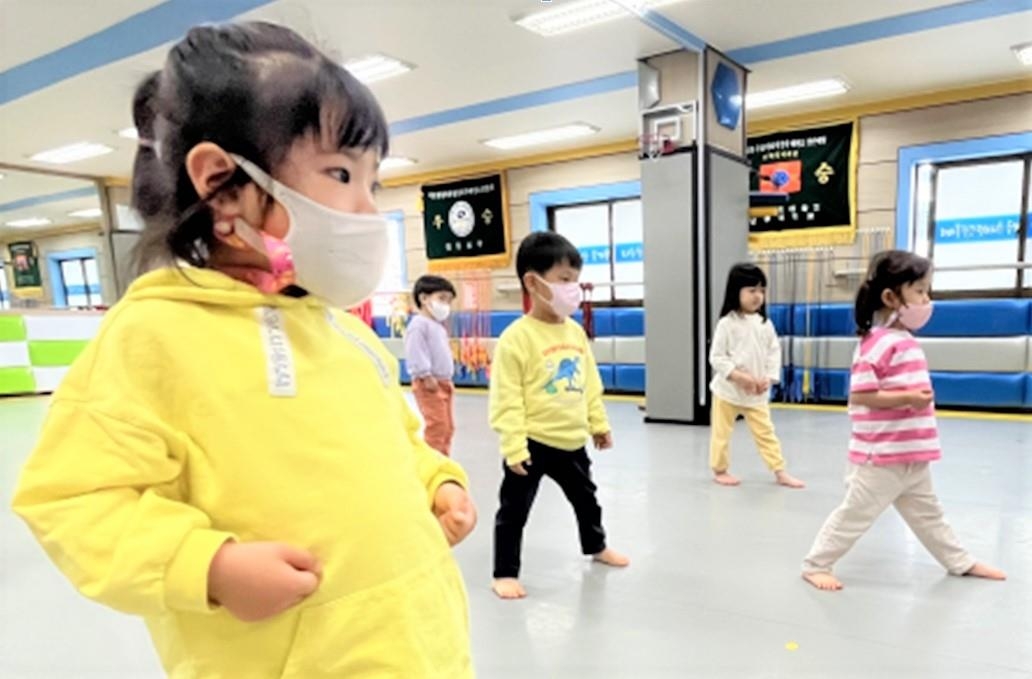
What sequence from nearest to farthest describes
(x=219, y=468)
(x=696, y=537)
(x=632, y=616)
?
(x=219, y=468) → (x=632, y=616) → (x=696, y=537)

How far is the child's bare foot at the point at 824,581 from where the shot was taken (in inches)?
79.6

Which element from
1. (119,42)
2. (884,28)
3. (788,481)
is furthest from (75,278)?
Answer: (884,28)

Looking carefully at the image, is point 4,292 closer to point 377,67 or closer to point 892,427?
point 377,67

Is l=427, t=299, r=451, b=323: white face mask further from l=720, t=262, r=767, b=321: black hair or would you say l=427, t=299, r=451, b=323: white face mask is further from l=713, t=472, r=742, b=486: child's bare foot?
l=713, t=472, r=742, b=486: child's bare foot

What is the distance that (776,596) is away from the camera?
6.49ft

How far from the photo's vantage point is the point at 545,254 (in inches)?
83.3

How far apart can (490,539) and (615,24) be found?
335 cm

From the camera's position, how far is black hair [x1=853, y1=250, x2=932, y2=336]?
198 centimetres

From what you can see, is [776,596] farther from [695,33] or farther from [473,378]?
[473,378]

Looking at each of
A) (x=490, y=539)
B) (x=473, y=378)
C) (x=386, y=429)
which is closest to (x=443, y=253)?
(x=473, y=378)

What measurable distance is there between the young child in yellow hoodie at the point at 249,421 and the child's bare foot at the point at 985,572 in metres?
2.06

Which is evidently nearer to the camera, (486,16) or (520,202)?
(486,16)

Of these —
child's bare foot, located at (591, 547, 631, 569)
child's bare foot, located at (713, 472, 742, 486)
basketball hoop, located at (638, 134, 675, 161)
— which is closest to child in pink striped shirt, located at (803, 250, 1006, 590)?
child's bare foot, located at (591, 547, 631, 569)

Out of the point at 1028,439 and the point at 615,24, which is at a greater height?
the point at 615,24
